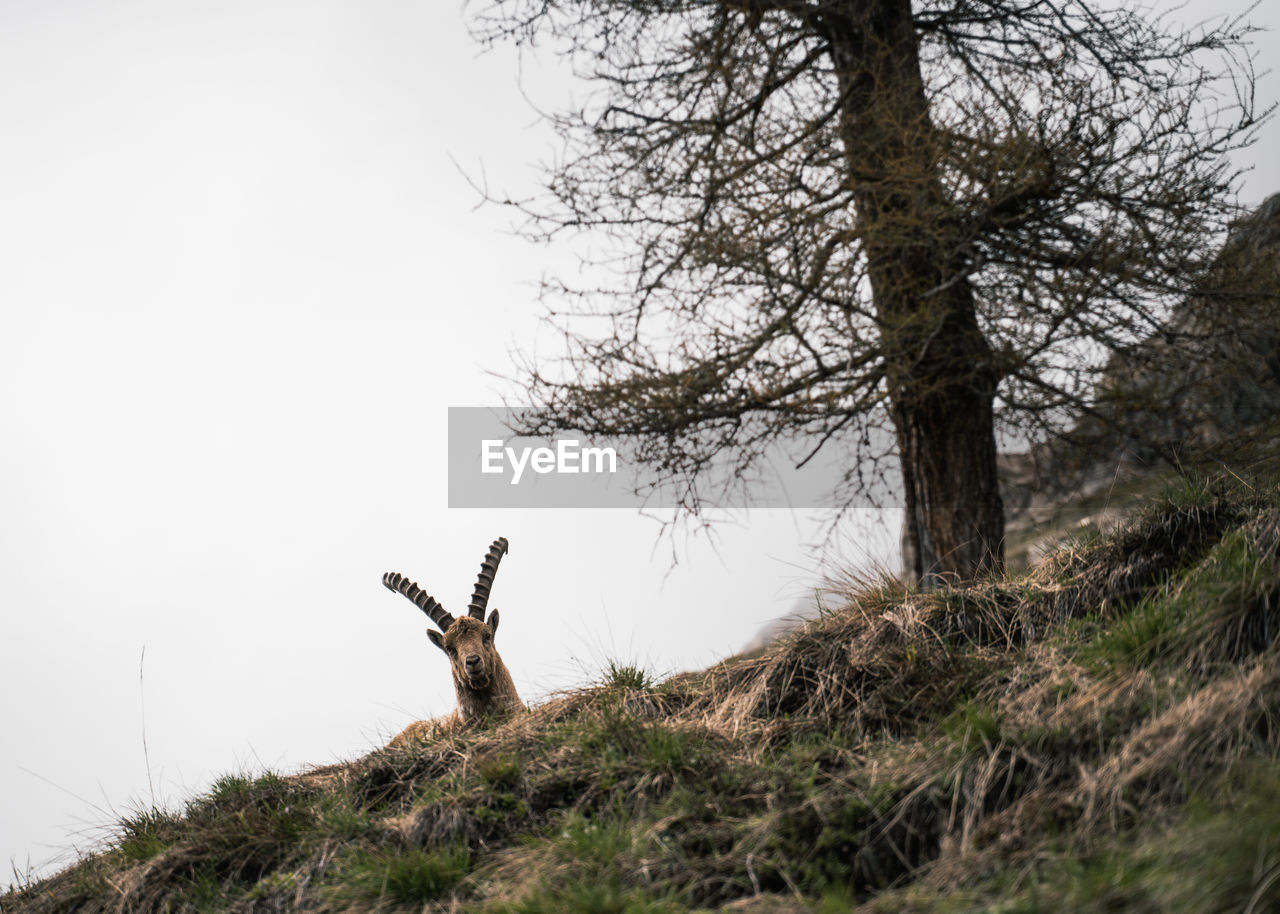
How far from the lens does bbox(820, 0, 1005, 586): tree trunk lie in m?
6.68

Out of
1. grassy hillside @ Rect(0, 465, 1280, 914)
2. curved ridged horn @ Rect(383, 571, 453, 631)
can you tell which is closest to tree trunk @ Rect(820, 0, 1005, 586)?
grassy hillside @ Rect(0, 465, 1280, 914)

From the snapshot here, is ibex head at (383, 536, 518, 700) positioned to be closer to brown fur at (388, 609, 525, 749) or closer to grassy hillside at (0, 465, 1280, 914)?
brown fur at (388, 609, 525, 749)

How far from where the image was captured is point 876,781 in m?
3.38

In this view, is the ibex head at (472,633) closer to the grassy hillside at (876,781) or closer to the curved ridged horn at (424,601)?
the curved ridged horn at (424,601)

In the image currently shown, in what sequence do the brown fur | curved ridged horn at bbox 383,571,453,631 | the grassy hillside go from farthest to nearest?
curved ridged horn at bbox 383,571,453,631
the brown fur
the grassy hillside

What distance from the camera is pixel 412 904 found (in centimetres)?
346

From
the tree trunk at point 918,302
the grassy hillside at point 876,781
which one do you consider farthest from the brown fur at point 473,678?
the tree trunk at point 918,302

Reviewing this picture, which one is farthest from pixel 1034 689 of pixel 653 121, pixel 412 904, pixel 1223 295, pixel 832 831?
pixel 653 121

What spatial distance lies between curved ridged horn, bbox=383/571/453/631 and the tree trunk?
382 centimetres

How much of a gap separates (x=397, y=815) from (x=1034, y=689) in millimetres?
3129

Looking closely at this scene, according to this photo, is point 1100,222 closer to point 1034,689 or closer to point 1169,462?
point 1169,462

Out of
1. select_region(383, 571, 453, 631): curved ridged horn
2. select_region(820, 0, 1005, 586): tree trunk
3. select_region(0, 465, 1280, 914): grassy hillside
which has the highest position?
select_region(820, 0, 1005, 586): tree trunk

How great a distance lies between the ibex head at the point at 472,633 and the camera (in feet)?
21.0

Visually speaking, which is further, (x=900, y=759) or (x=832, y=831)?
(x=900, y=759)
